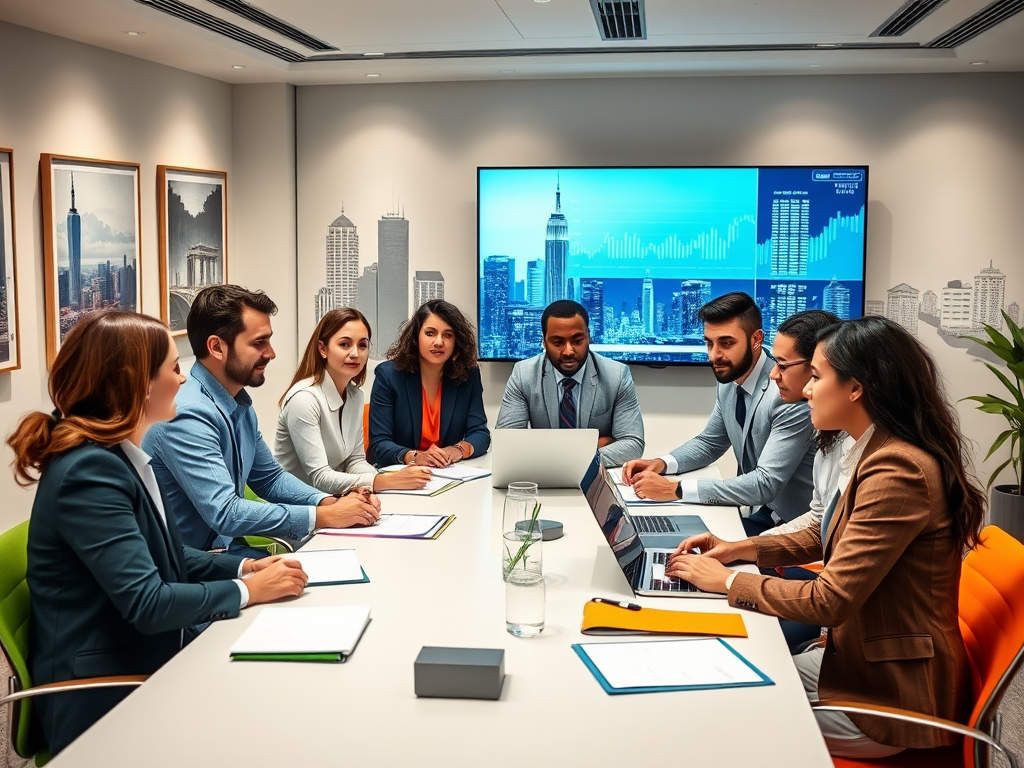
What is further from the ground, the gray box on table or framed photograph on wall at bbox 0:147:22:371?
framed photograph on wall at bbox 0:147:22:371

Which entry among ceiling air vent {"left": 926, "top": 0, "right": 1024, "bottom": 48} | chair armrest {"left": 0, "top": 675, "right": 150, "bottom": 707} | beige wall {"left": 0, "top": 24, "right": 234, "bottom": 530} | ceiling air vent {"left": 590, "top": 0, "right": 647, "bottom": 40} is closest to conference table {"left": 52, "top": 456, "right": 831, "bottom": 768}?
chair armrest {"left": 0, "top": 675, "right": 150, "bottom": 707}

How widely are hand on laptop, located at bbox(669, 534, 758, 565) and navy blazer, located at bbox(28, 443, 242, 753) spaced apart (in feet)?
3.60

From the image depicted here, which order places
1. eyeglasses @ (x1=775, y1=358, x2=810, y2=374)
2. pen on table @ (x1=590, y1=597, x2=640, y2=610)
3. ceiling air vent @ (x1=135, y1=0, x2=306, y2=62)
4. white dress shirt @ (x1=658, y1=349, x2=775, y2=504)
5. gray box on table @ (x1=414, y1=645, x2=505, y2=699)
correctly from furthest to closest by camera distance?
ceiling air vent @ (x1=135, y1=0, x2=306, y2=62) → white dress shirt @ (x1=658, y1=349, x2=775, y2=504) → eyeglasses @ (x1=775, y1=358, x2=810, y2=374) → pen on table @ (x1=590, y1=597, x2=640, y2=610) → gray box on table @ (x1=414, y1=645, x2=505, y2=699)

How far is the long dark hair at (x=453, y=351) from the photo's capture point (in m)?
3.94

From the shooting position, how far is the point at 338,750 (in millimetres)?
1438

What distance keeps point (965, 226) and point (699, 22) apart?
82.7 inches

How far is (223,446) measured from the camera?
274 centimetres

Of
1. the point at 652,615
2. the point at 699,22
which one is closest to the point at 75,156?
the point at 699,22

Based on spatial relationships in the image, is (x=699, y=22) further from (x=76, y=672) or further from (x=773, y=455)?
(x=76, y=672)

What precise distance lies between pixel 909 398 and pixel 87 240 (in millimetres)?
3783

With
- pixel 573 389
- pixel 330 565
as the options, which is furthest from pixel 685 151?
pixel 330 565

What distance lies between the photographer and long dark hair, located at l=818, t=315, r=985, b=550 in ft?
6.33

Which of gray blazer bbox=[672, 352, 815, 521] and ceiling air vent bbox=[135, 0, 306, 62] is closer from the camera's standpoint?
gray blazer bbox=[672, 352, 815, 521]

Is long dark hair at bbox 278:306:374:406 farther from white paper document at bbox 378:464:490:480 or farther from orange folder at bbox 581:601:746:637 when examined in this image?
orange folder at bbox 581:601:746:637
